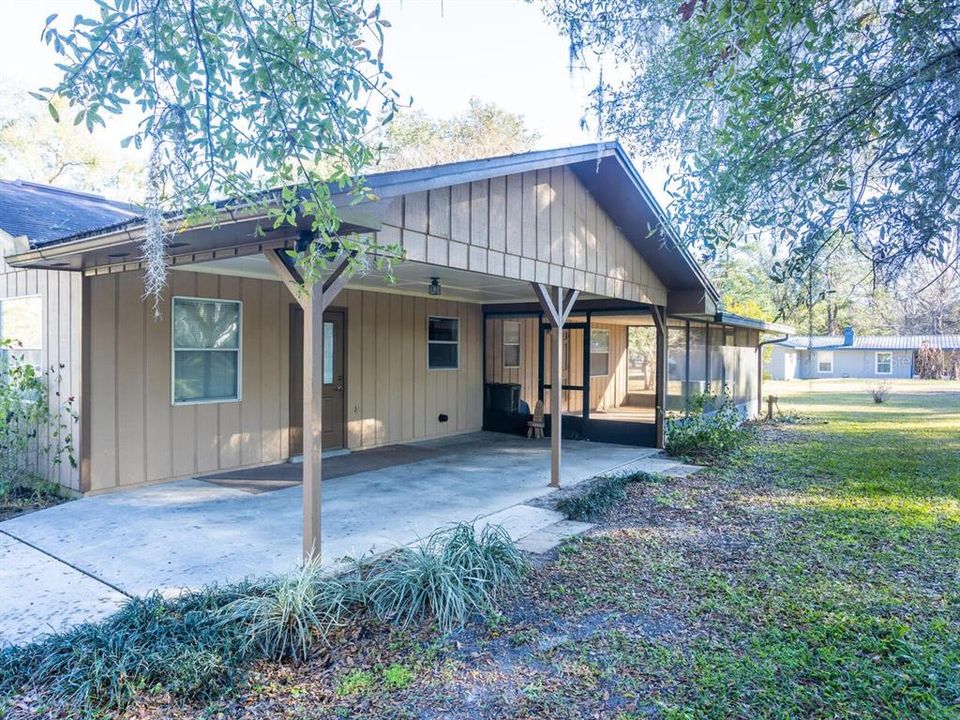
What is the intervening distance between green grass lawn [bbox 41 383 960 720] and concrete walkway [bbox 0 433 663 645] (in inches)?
49.5

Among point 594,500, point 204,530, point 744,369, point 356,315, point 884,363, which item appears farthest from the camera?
point 884,363

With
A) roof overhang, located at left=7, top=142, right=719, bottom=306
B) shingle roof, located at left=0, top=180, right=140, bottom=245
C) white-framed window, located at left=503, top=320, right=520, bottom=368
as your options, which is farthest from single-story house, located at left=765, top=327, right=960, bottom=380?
shingle roof, located at left=0, top=180, right=140, bottom=245

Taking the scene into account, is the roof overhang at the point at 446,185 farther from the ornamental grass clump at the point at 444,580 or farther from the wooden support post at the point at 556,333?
the ornamental grass clump at the point at 444,580

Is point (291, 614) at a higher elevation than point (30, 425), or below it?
below

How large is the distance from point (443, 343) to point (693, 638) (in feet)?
26.4

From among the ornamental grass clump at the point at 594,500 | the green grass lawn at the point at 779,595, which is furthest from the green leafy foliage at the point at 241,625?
the ornamental grass clump at the point at 594,500

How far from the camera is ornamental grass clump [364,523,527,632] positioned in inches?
147

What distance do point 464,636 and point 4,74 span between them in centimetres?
2557

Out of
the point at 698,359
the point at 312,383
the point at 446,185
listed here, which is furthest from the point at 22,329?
the point at 698,359

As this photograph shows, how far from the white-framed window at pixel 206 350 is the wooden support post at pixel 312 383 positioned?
329 centimetres

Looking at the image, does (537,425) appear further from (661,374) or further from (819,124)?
(819,124)

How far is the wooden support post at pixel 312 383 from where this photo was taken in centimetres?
433

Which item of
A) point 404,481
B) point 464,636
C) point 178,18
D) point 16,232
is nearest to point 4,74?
point 16,232

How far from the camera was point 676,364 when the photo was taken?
11.5 meters
